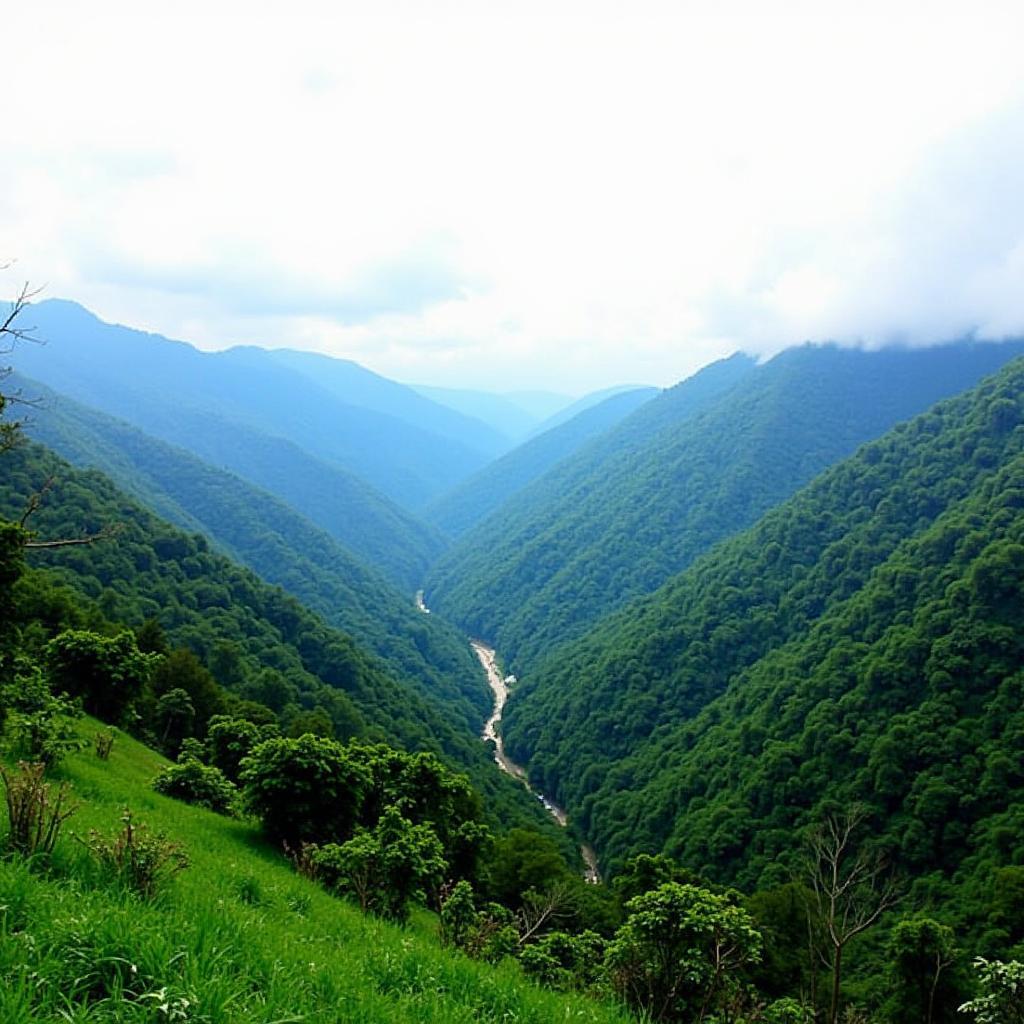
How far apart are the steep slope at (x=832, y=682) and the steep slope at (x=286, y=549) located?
67.9 feet

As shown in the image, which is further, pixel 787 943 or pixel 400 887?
pixel 787 943

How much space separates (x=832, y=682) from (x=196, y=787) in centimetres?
6785

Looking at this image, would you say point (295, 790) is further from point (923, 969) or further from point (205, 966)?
point (923, 969)

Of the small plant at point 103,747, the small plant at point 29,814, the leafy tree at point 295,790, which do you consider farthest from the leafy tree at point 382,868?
the small plant at point 103,747

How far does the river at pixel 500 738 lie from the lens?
77.9m

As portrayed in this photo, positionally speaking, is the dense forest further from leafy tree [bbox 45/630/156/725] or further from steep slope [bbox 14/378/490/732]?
steep slope [bbox 14/378/490/732]

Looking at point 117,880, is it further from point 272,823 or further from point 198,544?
point 198,544

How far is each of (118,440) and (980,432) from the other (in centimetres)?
20398

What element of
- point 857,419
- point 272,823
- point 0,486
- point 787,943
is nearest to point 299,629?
point 0,486

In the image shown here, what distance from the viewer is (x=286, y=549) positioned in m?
163

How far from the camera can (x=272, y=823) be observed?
65.4 ft

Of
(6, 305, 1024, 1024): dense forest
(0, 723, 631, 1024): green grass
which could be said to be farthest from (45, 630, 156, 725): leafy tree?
(0, 723, 631, 1024): green grass

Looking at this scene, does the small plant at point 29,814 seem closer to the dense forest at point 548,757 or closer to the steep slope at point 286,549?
Result: the dense forest at point 548,757

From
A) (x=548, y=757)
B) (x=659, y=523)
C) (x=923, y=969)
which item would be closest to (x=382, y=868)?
(x=923, y=969)
